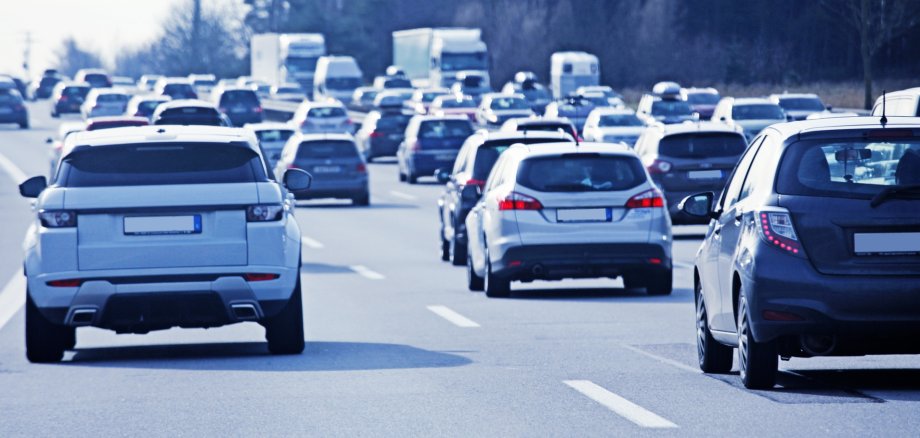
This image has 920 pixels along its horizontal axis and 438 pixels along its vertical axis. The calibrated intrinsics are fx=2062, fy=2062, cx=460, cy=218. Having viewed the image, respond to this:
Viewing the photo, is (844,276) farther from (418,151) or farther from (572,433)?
(418,151)

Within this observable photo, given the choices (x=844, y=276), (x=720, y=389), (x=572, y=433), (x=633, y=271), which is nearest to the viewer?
(x=572, y=433)

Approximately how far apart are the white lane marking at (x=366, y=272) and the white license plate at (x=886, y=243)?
475 inches

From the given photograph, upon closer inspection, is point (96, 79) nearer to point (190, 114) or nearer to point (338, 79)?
point (338, 79)

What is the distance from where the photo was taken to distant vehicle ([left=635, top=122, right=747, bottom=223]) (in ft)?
89.8

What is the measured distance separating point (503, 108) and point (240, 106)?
40.2 ft

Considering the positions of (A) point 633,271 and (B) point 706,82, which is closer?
(A) point 633,271

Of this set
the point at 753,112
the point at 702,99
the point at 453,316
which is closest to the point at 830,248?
the point at 453,316

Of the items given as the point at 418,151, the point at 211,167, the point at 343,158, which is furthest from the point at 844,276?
the point at 418,151

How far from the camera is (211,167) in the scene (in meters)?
12.8

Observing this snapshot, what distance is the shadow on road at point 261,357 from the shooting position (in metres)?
12.4

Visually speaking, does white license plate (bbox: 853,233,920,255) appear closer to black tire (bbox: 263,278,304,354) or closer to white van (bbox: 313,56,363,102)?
black tire (bbox: 263,278,304,354)

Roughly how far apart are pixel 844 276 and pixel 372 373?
3.07 metres

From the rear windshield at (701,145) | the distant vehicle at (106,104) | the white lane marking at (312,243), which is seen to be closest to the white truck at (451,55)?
the distant vehicle at (106,104)

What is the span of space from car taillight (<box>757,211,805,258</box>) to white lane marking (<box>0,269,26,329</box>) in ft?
26.8
